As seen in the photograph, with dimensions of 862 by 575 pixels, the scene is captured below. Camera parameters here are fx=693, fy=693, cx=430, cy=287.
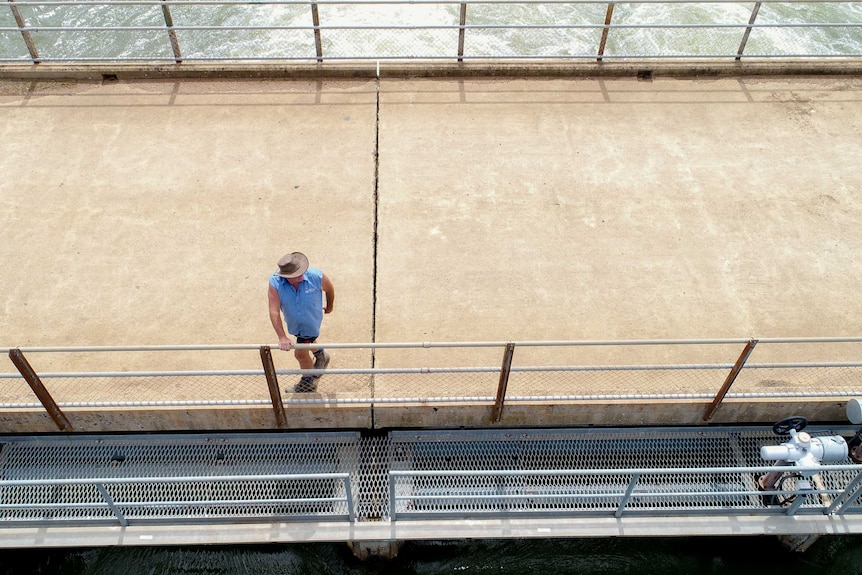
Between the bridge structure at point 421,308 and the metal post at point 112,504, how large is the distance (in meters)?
0.03

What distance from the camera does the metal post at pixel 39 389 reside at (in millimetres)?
4941

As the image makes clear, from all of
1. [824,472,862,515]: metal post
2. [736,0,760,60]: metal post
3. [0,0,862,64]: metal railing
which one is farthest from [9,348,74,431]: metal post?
[0,0,862,64]: metal railing

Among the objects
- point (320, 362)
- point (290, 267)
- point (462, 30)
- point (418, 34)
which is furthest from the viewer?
point (418, 34)

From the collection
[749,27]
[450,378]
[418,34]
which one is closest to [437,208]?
[450,378]

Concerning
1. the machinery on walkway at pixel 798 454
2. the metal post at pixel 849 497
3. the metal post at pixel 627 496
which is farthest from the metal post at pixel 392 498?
the metal post at pixel 849 497

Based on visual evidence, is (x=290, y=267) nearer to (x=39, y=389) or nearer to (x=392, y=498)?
(x=392, y=498)

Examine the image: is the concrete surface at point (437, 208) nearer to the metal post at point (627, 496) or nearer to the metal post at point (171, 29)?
the metal post at point (171, 29)

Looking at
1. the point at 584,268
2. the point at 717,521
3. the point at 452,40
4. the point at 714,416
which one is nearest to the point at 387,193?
the point at 584,268

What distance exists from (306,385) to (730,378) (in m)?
3.42

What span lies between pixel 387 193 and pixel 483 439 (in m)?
2.92

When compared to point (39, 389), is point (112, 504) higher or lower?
lower

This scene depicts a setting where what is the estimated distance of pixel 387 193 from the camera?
24.8 ft

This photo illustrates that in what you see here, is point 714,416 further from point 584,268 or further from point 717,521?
point 584,268

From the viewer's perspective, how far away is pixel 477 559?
6.52m
